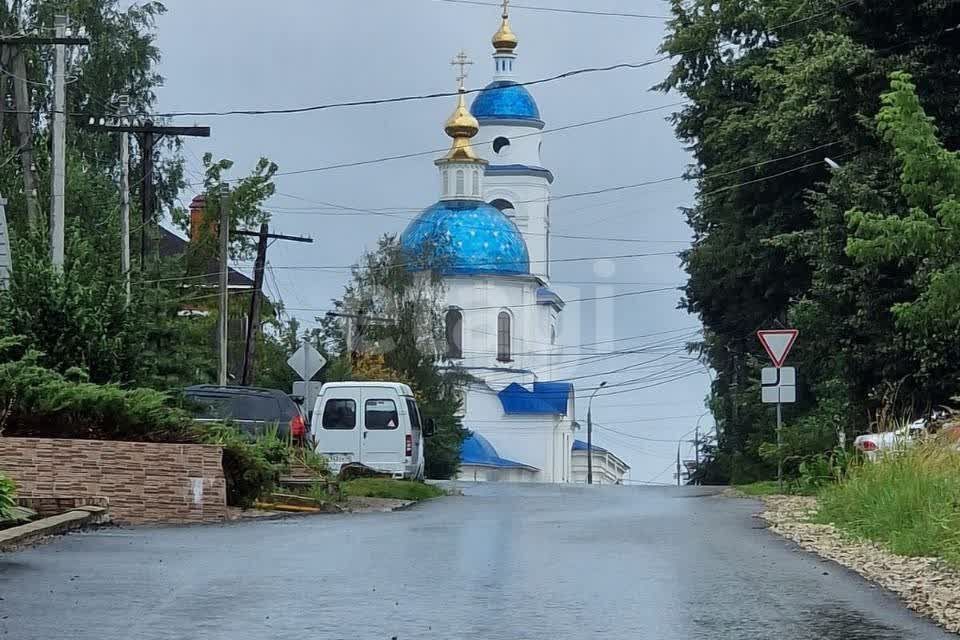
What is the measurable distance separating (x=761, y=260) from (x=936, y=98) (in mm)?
12626

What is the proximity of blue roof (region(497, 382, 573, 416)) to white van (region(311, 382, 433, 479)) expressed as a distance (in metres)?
66.3

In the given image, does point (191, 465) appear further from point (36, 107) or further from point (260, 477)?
point (36, 107)

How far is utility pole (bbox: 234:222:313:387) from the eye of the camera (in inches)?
1954

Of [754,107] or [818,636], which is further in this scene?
[754,107]

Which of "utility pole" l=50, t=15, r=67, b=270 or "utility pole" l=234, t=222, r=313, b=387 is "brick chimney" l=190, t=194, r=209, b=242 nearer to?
"utility pole" l=234, t=222, r=313, b=387

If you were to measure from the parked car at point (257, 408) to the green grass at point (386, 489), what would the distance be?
130 cm

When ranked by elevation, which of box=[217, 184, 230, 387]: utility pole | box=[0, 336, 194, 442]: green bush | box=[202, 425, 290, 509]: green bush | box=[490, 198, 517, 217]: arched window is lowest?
box=[202, 425, 290, 509]: green bush

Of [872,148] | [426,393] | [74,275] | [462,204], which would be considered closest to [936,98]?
[872,148]

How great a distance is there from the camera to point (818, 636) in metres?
9.35

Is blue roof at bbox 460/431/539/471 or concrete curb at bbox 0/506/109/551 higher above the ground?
blue roof at bbox 460/431/539/471

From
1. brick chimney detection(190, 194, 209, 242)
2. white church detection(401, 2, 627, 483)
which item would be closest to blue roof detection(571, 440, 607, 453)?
white church detection(401, 2, 627, 483)

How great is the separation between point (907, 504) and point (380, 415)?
734 inches

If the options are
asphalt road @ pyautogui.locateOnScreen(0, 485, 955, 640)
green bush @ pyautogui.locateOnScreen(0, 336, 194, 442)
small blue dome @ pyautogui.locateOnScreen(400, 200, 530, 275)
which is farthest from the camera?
small blue dome @ pyautogui.locateOnScreen(400, 200, 530, 275)

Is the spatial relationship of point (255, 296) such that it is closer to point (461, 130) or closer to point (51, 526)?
point (51, 526)
